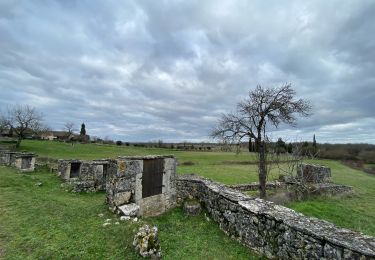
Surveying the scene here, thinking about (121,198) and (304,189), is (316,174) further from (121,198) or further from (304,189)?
(121,198)

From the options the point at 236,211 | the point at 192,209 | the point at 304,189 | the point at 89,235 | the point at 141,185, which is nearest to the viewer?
the point at 89,235

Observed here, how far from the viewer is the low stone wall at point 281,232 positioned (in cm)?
483

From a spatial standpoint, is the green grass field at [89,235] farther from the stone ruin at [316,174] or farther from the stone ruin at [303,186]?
the stone ruin at [316,174]

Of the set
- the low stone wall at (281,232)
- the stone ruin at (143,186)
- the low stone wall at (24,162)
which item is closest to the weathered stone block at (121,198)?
the stone ruin at (143,186)

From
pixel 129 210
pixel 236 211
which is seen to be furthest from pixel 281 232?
pixel 129 210

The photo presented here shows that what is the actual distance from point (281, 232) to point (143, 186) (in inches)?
233

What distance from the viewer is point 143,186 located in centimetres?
1015

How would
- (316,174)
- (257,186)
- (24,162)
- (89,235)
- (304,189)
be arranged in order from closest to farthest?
(89,235) < (304,189) < (257,186) < (316,174) < (24,162)

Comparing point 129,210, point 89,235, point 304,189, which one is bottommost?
point 89,235

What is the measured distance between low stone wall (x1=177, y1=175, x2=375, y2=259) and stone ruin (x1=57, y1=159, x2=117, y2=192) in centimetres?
885

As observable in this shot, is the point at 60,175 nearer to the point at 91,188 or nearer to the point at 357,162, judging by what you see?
the point at 91,188

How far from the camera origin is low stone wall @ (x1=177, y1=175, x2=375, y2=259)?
15.8 feet

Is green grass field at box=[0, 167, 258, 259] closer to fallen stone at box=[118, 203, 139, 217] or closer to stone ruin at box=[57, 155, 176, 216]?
fallen stone at box=[118, 203, 139, 217]

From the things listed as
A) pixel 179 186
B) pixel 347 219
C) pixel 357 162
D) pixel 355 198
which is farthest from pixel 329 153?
pixel 179 186
